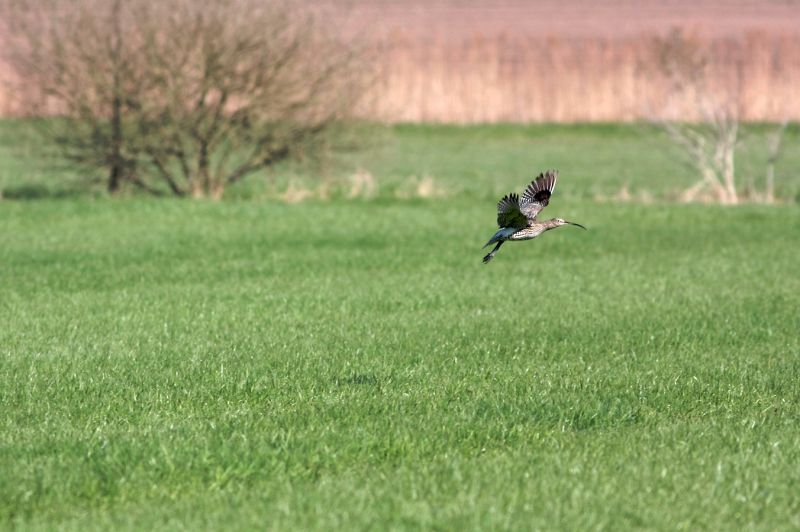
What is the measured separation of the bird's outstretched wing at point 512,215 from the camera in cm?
748

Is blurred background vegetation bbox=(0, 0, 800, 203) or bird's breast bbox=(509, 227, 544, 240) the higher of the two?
blurred background vegetation bbox=(0, 0, 800, 203)

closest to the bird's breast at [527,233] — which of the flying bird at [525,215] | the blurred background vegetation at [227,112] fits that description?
the flying bird at [525,215]

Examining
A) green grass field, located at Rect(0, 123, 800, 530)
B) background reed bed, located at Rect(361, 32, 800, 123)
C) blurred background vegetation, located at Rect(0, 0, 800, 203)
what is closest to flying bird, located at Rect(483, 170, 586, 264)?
green grass field, located at Rect(0, 123, 800, 530)

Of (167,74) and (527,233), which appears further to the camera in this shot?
(167,74)

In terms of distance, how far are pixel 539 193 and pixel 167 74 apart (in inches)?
768

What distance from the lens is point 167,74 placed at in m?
26.1

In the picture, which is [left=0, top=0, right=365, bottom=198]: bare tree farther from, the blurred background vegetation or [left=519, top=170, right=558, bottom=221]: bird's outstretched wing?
[left=519, top=170, right=558, bottom=221]: bird's outstretched wing

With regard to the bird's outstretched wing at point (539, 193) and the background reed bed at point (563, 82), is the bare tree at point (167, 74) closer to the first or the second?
the bird's outstretched wing at point (539, 193)

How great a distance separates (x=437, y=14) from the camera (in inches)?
3548

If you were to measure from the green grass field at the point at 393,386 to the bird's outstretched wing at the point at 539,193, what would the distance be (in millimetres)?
1547

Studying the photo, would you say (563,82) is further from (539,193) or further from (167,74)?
(539,193)

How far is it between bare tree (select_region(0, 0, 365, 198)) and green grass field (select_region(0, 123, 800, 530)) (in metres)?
6.09

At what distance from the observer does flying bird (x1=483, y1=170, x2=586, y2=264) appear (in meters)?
7.38

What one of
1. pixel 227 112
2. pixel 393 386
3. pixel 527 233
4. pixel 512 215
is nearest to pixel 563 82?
pixel 227 112
